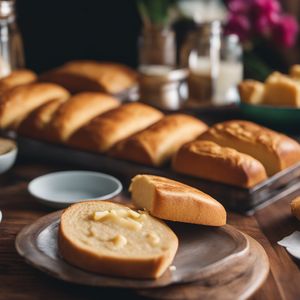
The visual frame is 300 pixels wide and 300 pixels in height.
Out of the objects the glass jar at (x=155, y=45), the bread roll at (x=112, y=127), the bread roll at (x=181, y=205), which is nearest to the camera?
the bread roll at (x=181, y=205)

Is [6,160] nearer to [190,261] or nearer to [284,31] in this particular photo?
[190,261]

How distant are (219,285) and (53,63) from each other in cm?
169

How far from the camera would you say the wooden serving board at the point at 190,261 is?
32.1 inches

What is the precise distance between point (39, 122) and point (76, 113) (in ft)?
0.29

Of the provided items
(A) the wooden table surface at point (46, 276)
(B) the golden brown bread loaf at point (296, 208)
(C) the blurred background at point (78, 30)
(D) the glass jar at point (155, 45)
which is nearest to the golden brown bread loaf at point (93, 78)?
(D) the glass jar at point (155, 45)

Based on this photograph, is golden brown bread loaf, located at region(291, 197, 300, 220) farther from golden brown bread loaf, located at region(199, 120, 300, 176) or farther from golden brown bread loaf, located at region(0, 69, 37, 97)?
golden brown bread loaf, located at region(0, 69, 37, 97)

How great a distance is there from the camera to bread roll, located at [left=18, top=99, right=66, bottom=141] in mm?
1482

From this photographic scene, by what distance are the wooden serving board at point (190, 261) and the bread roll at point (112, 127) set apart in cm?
42

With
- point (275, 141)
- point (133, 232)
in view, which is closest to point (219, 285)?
point (133, 232)

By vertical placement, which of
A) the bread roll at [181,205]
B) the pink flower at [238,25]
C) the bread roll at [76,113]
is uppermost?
the pink flower at [238,25]

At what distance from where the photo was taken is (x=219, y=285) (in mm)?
841

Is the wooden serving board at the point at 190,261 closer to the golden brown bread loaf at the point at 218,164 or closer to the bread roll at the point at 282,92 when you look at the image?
the golden brown bread loaf at the point at 218,164

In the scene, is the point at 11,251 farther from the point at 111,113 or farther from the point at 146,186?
the point at 111,113

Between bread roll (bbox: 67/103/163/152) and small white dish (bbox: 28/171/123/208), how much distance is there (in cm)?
13
